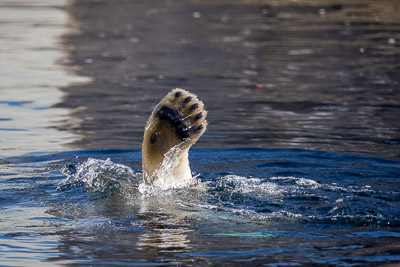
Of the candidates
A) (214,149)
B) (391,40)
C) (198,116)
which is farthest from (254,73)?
(198,116)

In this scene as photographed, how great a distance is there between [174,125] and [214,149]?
171 cm

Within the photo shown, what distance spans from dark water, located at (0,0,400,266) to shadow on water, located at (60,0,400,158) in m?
0.04

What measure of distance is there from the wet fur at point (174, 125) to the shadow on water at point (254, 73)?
181cm

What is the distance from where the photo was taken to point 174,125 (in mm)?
5660

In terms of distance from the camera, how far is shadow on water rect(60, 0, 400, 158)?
26.7ft

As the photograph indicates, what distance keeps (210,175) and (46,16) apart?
52.3 ft

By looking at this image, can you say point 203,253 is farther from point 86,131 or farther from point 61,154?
point 86,131

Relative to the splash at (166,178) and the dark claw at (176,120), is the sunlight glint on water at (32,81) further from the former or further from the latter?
the dark claw at (176,120)

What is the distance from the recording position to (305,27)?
17.7m

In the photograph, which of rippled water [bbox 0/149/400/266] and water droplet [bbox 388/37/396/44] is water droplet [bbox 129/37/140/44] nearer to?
water droplet [bbox 388/37/396/44]

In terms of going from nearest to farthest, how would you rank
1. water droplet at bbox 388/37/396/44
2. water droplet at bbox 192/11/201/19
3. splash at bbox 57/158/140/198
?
splash at bbox 57/158/140/198, water droplet at bbox 388/37/396/44, water droplet at bbox 192/11/201/19

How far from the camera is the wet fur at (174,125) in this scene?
18.6 feet

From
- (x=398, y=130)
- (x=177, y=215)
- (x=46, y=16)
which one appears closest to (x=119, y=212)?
(x=177, y=215)

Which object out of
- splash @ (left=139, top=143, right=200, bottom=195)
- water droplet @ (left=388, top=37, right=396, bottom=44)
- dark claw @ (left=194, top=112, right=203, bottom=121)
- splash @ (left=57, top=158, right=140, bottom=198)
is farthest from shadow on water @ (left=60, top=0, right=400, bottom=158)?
dark claw @ (left=194, top=112, right=203, bottom=121)
